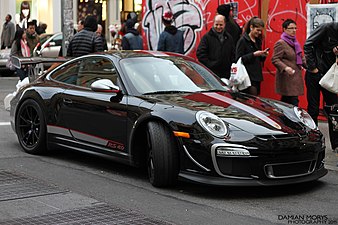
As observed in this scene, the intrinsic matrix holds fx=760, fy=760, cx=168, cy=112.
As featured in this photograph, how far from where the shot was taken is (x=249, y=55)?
1153 cm

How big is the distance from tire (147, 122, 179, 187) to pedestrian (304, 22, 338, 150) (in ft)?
10.6

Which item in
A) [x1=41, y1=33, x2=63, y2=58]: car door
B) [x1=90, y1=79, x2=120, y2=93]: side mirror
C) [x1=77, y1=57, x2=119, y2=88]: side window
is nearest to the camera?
[x1=90, y1=79, x2=120, y2=93]: side mirror

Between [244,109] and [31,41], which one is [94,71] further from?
[31,41]

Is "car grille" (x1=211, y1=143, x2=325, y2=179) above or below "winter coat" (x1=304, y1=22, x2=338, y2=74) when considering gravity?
below

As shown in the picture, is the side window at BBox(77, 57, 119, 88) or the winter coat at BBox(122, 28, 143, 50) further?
the winter coat at BBox(122, 28, 143, 50)

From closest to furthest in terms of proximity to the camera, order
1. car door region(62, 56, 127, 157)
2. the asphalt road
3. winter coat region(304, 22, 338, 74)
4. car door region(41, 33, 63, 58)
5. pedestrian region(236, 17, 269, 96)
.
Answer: the asphalt road < car door region(62, 56, 127, 157) < winter coat region(304, 22, 338, 74) < pedestrian region(236, 17, 269, 96) < car door region(41, 33, 63, 58)

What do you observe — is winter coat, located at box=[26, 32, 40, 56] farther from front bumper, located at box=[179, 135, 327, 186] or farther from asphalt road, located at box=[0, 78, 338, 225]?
front bumper, located at box=[179, 135, 327, 186]

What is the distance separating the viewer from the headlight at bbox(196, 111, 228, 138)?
7371mm

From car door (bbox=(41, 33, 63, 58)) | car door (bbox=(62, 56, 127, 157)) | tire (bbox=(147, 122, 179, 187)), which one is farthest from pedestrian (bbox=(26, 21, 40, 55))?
tire (bbox=(147, 122, 179, 187))

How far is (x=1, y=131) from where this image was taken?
460 inches

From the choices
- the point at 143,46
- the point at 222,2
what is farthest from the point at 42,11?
the point at 222,2

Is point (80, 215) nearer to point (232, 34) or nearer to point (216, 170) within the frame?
point (216, 170)

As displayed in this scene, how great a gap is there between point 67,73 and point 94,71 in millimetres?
561

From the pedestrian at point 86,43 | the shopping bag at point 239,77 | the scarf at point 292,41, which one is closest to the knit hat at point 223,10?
the shopping bag at point 239,77
